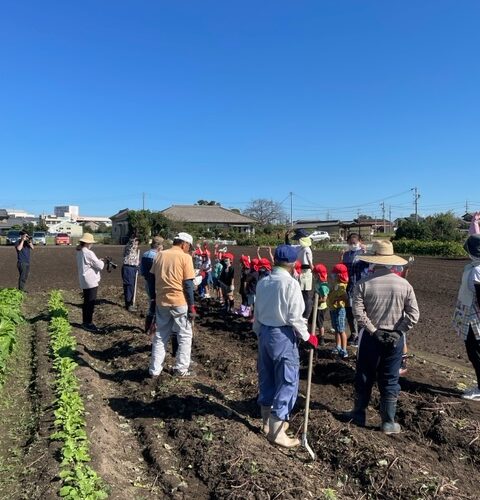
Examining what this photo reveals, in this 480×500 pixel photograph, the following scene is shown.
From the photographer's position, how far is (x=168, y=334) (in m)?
6.38

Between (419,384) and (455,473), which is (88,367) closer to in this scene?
(419,384)

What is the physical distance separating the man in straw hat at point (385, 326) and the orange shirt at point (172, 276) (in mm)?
2391

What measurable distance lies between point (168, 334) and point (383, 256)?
117 inches

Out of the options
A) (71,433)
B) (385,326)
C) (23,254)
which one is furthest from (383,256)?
(23,254)

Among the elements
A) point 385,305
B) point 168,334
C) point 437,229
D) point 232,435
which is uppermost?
point 437,229

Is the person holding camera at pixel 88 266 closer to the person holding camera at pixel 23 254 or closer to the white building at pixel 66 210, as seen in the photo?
the person holding camera at pixel 23 254

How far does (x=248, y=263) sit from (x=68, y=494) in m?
7.57

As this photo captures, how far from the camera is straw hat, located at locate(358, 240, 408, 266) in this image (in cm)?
488

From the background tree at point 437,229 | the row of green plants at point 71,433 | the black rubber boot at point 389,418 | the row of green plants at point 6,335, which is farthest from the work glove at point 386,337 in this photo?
the background tree at point 437,229

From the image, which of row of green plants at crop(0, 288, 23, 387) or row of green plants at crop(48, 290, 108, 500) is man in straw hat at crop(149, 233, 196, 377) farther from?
row of green plants at crop(0, 288, 23, 387)

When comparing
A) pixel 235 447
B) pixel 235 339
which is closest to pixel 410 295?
pixel 235 447

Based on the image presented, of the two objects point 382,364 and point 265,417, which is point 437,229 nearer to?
point 382,364

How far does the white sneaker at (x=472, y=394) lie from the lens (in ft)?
18.1

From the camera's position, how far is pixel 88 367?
6984 mm
